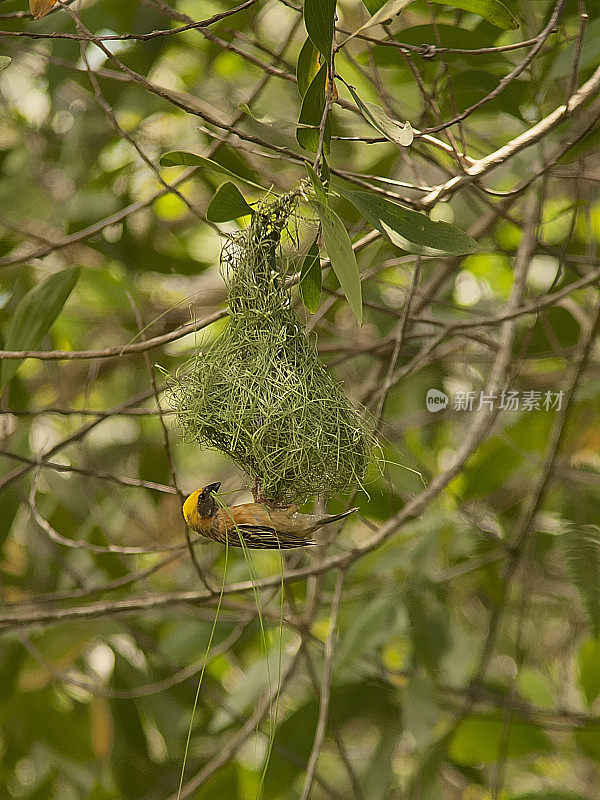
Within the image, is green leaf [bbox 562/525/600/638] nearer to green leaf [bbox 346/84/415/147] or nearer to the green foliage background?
the green foliage background

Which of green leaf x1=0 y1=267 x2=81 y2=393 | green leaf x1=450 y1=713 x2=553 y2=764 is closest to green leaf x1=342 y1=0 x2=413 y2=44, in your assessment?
green leaf x1=0 y1=267 x2=81 y2=393

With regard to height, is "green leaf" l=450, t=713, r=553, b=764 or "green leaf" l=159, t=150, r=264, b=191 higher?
"green leaf" l=159, t=150, r=264, b=191

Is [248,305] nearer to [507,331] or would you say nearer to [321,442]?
[321,442]

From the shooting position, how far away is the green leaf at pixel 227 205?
0.62 m

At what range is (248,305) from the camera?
2.32 feet

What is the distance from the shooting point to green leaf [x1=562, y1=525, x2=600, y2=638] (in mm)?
1297

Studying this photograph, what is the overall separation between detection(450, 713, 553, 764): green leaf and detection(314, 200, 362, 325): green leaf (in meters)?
1.33

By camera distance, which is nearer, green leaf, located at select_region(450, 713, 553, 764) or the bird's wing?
the bird's wing

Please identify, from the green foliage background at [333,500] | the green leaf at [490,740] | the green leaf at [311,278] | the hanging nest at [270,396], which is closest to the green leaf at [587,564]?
the green foliage background at [333,500]

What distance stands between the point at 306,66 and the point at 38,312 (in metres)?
0.52

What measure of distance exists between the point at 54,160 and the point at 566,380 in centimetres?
131

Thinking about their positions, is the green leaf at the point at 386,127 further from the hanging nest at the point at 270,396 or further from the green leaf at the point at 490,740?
the green leaf at the point at 490,740

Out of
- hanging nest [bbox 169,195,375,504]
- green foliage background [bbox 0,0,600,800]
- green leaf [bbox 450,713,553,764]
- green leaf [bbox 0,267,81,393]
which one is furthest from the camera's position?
green leaf [bbox 450,713,553,764]

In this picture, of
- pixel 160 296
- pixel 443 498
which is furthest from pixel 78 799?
pixel 160 296
